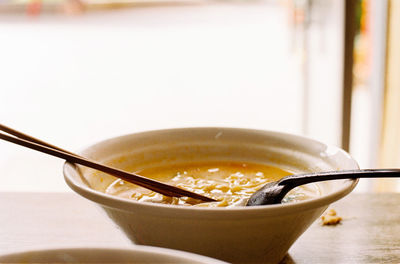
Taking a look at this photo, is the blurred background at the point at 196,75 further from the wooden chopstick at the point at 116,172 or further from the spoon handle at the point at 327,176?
the spoon handle at the point at 327,176

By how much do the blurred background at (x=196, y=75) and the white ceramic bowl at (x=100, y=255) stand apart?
0.93 feet

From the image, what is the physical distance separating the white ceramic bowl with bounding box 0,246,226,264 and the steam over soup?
182mm

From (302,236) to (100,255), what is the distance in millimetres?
343

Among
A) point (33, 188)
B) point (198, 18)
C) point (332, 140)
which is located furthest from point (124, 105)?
point (198, 18)

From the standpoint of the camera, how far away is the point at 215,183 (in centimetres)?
70

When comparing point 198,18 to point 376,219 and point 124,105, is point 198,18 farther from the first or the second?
point 376,219

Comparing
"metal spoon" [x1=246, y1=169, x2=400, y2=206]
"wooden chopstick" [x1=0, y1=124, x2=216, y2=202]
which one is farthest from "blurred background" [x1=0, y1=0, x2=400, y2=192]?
"metal spoon" [x1=246, y1=169, x2=400, y2=206]

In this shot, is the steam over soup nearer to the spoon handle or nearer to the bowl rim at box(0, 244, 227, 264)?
the spoon handle

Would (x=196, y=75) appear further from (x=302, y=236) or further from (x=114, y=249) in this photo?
(x=114, y=249)

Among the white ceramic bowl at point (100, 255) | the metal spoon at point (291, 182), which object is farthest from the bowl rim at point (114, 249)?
the metal spoon at point (291, 182)

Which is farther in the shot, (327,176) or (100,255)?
(327,176)

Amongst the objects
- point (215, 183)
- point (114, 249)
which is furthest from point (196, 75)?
point (114, 249)

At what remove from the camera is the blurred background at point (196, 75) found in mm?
2189

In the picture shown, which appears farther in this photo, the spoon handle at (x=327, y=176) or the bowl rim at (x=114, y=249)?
the spoon handle at (x=327, y=176)
